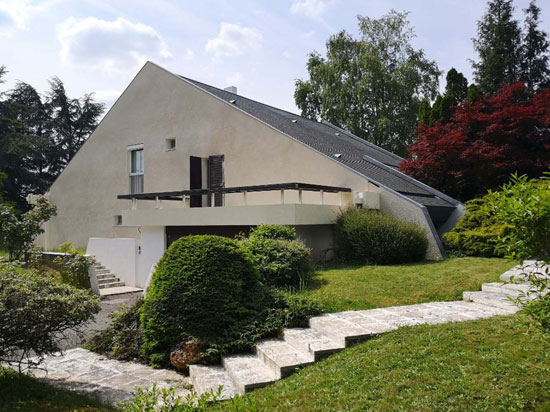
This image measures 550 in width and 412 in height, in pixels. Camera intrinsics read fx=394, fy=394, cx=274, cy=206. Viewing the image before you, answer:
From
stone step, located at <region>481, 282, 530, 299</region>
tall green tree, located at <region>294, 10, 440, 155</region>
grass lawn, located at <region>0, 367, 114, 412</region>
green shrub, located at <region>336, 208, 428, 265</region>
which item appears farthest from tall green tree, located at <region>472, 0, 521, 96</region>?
grass lawn, located at <region>0, 367, 114, 412</region>

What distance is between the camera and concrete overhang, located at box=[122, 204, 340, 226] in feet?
33.4

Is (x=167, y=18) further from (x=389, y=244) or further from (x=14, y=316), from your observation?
(x=389, y=244)

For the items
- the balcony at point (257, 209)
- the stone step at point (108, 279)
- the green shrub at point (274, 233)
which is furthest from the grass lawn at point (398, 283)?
the stone step at point (108, 279)

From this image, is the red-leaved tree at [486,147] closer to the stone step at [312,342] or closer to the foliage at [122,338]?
the stone step at [312,342]

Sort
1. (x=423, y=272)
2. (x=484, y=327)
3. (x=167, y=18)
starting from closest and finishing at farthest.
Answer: (x=484, y=327) < (x=167, y=18) < (x=423, y=272)

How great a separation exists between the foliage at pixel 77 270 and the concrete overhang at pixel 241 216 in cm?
189

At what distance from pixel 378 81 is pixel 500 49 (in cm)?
992

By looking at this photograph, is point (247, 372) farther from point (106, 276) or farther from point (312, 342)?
point (106, 276)

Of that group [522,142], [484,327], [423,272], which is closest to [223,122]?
[423,272]

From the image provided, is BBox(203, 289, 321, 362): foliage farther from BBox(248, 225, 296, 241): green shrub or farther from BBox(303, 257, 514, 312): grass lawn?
BBox(248, 225, 296, 241): green shrub

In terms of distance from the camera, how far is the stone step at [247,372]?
461 centimetres

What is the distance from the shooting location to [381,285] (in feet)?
26.0

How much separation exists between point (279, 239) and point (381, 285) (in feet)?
8.43

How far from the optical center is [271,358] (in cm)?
502
